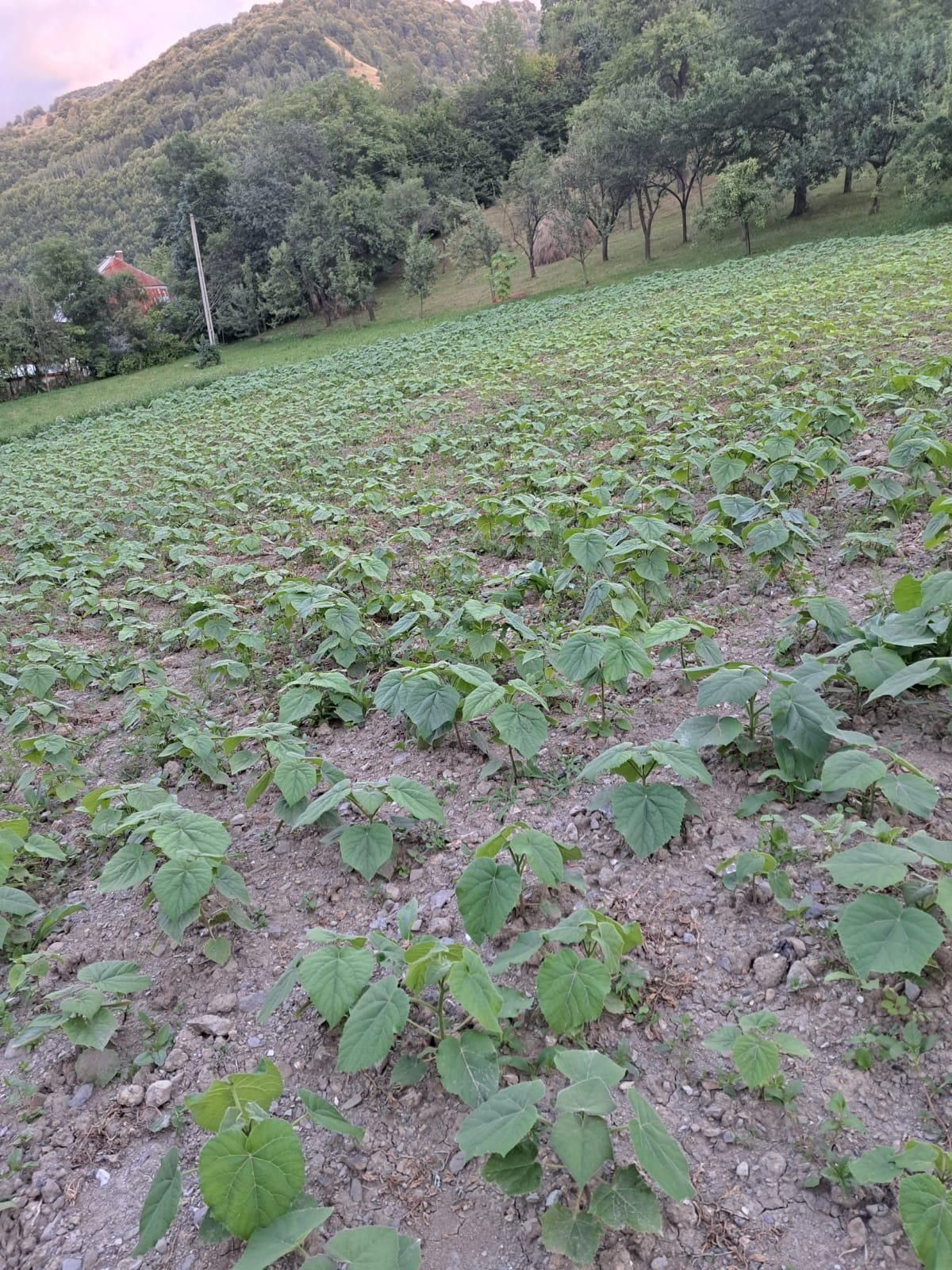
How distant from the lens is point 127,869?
2.89 m

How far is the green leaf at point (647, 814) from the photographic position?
8.69ft

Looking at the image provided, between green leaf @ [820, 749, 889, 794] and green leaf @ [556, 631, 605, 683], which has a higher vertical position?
green leaf @ [556, 631, 605, 683]

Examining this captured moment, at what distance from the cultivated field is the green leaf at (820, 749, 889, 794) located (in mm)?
12

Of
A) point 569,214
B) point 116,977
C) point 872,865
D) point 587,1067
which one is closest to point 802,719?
point 872,865

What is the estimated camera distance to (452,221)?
4634cm

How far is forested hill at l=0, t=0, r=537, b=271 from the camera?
316ft

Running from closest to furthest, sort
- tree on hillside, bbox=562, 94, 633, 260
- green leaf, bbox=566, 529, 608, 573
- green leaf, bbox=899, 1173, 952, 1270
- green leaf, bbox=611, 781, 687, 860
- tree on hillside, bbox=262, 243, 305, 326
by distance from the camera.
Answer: green leaf, bbox=899, 1173, 952, 1270, green leaf, bbox=611, 781, 687, 860, green leaf, bbox=566, 529, 608, 573, tree on hillside, bbox=562, 94, 633, 260, tree on hillside, bbox=262, 243, 305, 326

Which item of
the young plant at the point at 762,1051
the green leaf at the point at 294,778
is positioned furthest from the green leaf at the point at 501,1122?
the green leaf at the point at 294,778

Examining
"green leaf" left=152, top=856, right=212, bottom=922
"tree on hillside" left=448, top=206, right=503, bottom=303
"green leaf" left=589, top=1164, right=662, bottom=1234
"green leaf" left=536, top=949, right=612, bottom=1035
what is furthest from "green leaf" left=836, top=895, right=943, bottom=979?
"tree on hillside" left=448, top=206, right=503, bottom=303

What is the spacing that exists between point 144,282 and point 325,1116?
7628 centimetres

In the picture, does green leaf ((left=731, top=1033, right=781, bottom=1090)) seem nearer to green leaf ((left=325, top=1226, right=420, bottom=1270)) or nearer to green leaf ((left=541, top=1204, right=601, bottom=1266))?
green leaf ((left=541, top=1204, right=601, bottom=1266))

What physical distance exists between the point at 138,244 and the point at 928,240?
93.1 m

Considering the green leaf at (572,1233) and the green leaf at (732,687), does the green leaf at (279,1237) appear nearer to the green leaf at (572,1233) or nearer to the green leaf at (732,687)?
the green leaf at (572,1233)

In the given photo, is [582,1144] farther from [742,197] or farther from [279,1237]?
[742,197]
